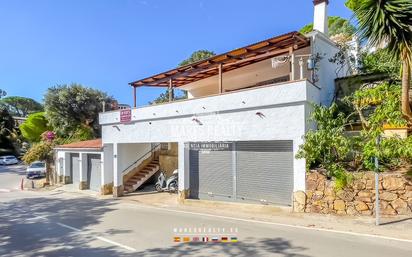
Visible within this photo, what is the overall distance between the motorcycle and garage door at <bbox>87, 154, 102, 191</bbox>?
5.16 m

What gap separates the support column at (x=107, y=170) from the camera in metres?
20.1

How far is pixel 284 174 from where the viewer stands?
12.1 meters

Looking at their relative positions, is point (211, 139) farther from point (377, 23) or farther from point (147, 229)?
point (377, 23)

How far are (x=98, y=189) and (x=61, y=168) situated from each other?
6472mm

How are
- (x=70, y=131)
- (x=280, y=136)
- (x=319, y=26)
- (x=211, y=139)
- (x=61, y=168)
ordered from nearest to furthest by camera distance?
1. (x=280, y=136)
2. (x=211, y=139)
3. (x=319, y=26)
4. (x=61, y=168)
5. (x=70, y=131)

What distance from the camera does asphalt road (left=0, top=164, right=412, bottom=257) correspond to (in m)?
7.48

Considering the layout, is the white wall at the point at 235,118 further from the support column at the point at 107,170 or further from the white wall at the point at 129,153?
the support column at the point at 107,170

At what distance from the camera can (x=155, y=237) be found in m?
9.05

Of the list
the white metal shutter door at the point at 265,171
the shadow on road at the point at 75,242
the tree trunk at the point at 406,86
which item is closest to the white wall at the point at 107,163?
the shadow on road at the point at 75,242

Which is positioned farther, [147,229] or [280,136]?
[280,136]

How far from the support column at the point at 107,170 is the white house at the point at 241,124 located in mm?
63

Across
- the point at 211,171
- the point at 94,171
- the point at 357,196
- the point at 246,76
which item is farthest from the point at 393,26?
the point at 94,171

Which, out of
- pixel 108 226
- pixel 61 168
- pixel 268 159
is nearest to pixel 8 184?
pixel 61 168

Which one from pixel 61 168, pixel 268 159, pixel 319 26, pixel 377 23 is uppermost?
pixel 319 26
